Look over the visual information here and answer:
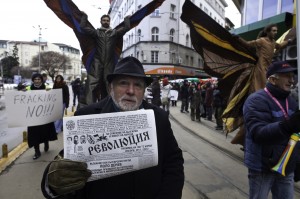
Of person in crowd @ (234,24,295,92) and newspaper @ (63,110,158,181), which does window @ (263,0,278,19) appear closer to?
person in crowd @ (234,24,295,92)

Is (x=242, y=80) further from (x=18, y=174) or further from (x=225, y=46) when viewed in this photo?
(x=18, y=174)

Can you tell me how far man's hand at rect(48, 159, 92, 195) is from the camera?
1585mm

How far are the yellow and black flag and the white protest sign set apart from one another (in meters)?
2.81

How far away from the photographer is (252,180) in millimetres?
2809

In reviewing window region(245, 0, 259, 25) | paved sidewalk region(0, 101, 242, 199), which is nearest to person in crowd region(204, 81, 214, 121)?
paved sidewalk region(0, 101, 242, 199)

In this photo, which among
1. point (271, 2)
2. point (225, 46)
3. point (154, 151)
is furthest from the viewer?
point (271, 2)

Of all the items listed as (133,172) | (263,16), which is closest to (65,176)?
(133,172)

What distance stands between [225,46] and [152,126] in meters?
2.95

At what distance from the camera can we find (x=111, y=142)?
1.73m

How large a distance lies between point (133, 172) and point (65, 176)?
0.47 m

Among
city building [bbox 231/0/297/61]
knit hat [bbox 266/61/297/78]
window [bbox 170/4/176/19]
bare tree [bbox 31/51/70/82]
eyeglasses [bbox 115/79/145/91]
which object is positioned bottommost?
eyeglasses [bbox 115/79/145/91]

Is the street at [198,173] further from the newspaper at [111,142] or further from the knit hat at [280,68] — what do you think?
the newspaper at [111,142]

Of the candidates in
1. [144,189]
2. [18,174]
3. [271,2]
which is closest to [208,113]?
[271,2]

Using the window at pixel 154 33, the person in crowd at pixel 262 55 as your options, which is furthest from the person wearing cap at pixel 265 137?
the window at pixel 154 33
